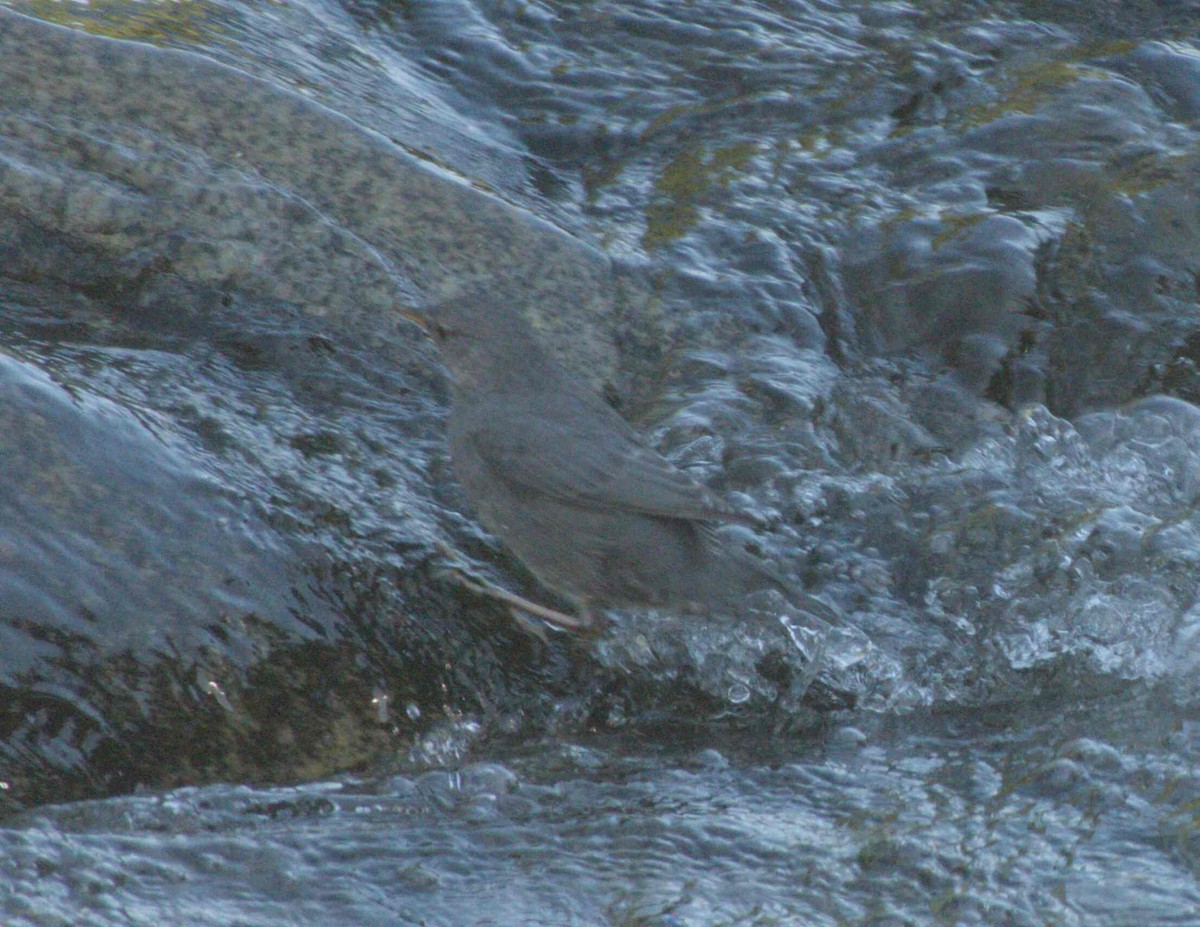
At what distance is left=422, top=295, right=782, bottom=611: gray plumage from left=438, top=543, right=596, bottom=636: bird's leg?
23 centimetres

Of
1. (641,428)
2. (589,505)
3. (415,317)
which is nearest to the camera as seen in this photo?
(589,505)

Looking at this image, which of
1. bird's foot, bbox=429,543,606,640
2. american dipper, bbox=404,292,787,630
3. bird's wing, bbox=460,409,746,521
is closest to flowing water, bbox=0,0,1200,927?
bird's foot, bbox=429,543,606,640

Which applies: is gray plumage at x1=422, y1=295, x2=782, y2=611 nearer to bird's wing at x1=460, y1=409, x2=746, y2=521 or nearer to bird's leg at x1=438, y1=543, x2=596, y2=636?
bird's wing at x1=460, y1=409, x2=746, y2=521

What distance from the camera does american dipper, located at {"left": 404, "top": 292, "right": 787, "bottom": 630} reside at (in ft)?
17.0

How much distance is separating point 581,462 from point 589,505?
6.0 inches

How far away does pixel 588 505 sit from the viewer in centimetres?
529

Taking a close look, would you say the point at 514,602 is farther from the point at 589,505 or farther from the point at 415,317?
the point at 415,317

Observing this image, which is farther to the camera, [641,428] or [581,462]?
[641,428]

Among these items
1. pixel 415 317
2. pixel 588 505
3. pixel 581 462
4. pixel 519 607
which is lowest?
pixel 519 607

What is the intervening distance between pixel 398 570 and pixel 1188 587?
279 cm

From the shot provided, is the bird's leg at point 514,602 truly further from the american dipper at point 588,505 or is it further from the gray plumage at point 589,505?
the gray plumage at point 589,505

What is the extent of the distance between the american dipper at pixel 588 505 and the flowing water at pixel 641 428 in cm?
15

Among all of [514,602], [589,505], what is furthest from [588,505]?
[514,602]

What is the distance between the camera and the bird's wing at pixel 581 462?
5148 mm
